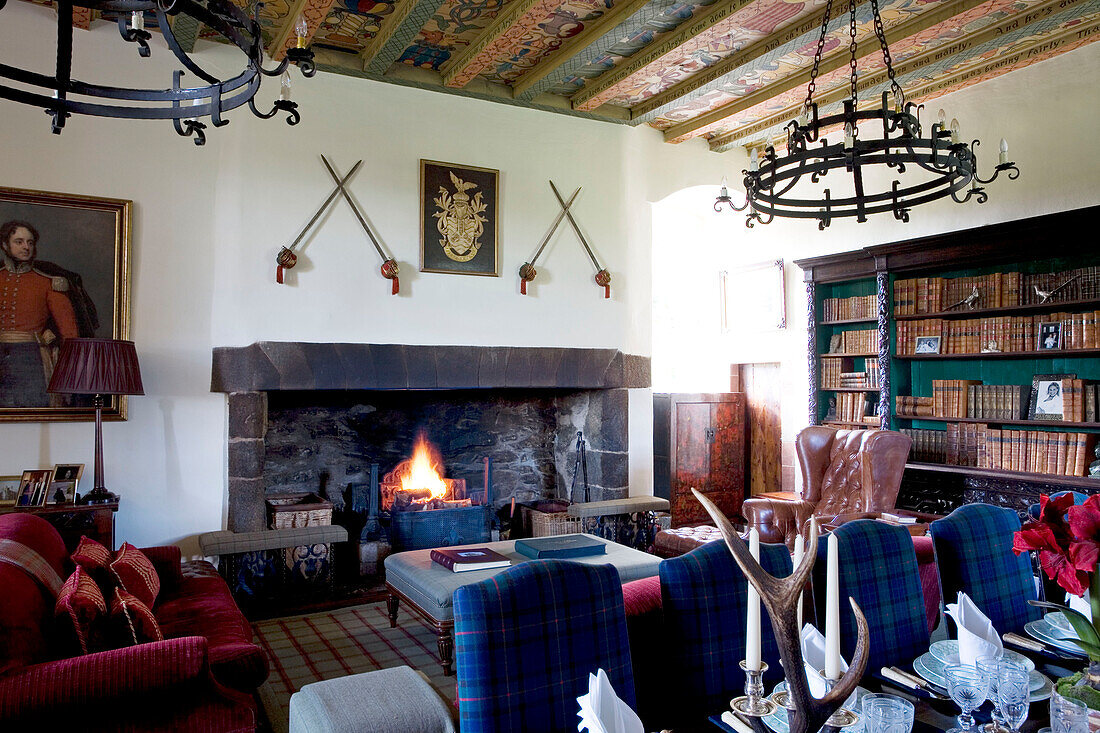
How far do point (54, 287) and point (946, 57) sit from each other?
16.8ft

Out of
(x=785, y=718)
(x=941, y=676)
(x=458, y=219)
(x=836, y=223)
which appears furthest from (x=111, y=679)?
(x=836, y=223)

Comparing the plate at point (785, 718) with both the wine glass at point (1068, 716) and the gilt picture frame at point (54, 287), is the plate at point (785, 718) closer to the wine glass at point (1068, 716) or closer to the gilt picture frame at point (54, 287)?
the wine glass at point (1068, 716)

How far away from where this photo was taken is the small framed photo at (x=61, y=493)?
3.84 m

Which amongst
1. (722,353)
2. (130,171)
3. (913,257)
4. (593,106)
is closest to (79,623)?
(130,171)

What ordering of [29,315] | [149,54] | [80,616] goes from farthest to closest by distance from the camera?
[29,315] → [80,616] → [149,54]

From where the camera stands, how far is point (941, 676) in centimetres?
179

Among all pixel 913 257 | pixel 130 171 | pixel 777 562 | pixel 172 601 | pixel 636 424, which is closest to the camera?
pixel 777 562

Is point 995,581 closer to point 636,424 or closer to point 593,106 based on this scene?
point 636,424

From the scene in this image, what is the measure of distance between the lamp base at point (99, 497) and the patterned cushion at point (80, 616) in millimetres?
1620

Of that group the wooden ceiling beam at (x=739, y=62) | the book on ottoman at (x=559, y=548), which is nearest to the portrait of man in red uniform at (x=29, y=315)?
the book on ottoman at (x=559, y=548)

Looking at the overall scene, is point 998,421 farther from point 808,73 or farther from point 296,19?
point 296,19

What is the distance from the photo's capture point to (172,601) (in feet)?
10.8

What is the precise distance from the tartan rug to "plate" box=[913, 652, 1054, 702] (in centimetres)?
190

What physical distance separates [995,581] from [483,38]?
363 cm
